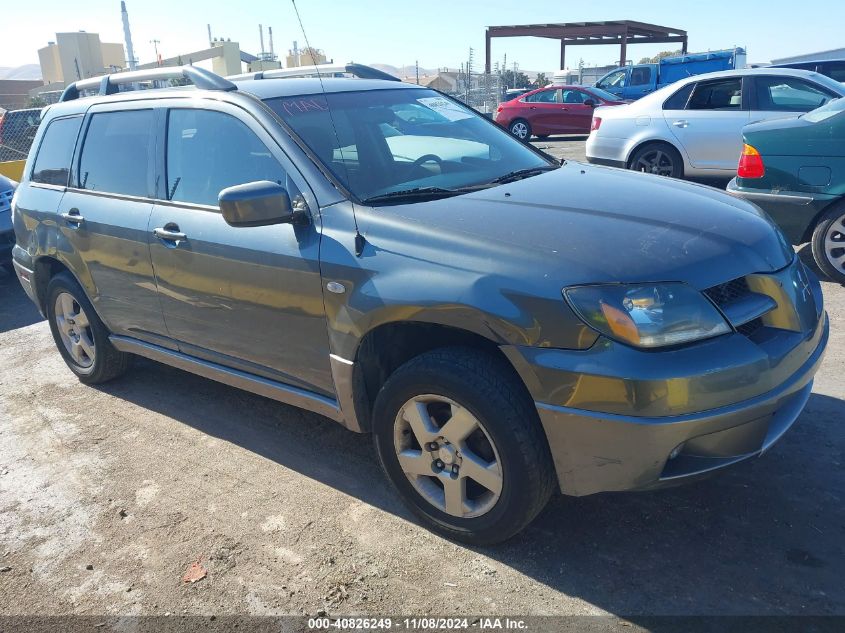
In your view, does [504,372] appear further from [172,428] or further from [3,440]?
[3,440]

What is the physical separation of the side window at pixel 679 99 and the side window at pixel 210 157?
23.9ft

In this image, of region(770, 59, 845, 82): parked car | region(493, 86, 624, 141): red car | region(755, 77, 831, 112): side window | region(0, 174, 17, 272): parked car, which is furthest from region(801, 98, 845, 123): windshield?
region(493, 86, 624, 141): red car

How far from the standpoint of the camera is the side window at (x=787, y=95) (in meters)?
8.47

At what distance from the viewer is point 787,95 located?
28.6 ft

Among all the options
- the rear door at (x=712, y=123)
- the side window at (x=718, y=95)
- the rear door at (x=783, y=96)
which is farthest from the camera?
the side window at (x=718, y=95)

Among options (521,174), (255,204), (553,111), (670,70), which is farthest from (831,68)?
(255,204)

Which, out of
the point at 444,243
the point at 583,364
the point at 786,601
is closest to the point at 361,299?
the point at 444,243

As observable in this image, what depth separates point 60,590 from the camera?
2.85 metres

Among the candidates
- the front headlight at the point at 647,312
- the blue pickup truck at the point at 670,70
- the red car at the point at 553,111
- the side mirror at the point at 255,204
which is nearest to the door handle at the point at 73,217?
the side mirror at the point at 255,204

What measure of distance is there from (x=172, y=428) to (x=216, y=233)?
1338mm

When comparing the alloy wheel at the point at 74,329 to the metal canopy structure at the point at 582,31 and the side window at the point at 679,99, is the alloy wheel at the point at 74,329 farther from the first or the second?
the metal canopy structure at the point at 582,31

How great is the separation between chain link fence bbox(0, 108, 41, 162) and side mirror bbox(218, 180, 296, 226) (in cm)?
1476

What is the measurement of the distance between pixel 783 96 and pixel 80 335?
8.09m

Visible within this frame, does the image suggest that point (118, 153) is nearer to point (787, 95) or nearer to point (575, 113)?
point (787, 95)
